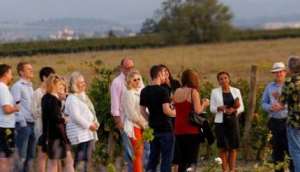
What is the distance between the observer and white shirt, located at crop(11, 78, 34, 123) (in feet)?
32.5

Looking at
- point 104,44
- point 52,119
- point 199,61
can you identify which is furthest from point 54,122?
point 104,44

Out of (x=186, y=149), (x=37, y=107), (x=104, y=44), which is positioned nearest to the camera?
(x=37, y=107)

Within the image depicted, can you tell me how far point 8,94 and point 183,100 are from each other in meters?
2.12

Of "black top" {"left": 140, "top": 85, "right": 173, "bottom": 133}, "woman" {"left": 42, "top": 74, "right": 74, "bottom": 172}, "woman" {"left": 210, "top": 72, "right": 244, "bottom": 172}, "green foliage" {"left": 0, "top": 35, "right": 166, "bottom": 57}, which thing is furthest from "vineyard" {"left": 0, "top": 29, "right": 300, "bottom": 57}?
"woman" {"left": 42, "top": 74, "right": 74, "bottom": 172}

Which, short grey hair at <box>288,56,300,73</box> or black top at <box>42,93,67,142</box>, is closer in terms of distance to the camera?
short grey hair at <box>288,56,300,73</box>

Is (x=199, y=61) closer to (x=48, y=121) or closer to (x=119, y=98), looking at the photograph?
(x=119, y=98)

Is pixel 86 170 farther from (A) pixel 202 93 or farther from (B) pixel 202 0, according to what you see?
(B) pixel 202 0

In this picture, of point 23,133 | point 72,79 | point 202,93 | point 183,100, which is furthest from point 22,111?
point 202,93

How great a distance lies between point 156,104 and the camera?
9617 millimetres

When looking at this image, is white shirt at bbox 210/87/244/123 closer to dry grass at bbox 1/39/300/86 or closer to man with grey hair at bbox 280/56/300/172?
man with grey hair at bbox 280/56/300/172

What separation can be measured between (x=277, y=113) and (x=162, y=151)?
1548 millimetres

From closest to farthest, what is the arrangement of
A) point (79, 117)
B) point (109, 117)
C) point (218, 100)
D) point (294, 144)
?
1. point (294, 144)
2. point (79, 117)
3. point (218, 100)
4. point (109, 117)

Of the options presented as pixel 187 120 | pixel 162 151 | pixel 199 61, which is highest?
pixel 187 120

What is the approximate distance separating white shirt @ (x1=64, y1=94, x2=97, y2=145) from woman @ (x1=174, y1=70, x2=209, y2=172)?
115 cm
